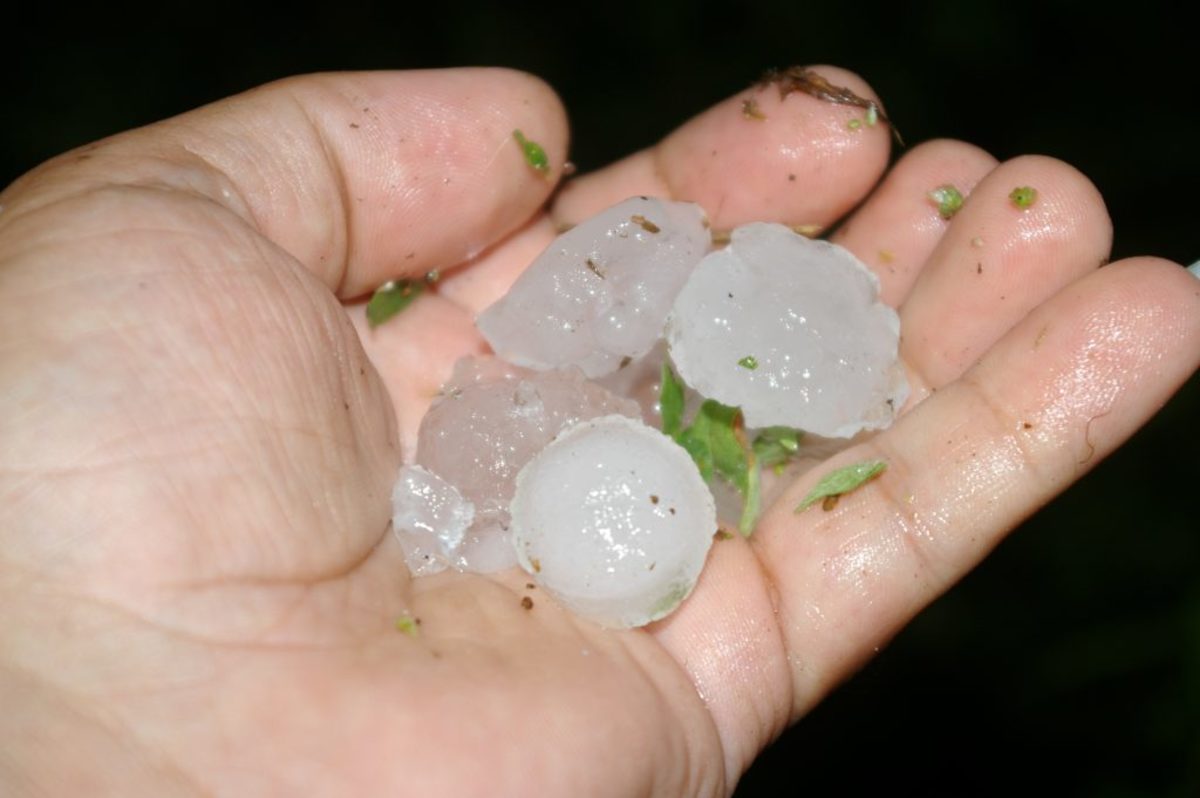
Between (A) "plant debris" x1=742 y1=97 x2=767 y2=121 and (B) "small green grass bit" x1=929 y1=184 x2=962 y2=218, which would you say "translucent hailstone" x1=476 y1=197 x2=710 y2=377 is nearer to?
(A) "plant debris" x1=742 y1=97 x2=767 y2=121

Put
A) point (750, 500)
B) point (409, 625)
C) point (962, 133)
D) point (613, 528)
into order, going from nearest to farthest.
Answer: point (409, 625) < point (613, 528) < point (750, 500) < point (962, 133)

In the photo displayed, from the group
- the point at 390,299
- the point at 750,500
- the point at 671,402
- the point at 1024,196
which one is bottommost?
the point at 750,500

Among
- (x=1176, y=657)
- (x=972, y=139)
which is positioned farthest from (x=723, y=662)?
(x=972, y=139)

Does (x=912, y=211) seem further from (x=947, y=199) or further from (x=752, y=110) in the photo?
(x=752, y=110)

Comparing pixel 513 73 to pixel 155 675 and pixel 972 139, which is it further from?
pixel 972 139

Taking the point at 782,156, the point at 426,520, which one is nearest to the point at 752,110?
the point at 782,156

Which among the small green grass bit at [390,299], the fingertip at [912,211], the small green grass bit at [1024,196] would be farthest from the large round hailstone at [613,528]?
the small green grass bit at [1024,196]
